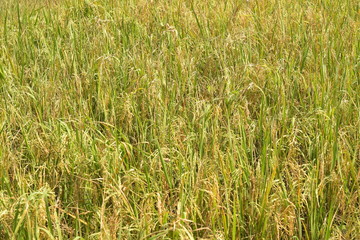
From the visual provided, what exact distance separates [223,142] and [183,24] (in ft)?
4.35

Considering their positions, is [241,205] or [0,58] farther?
[0,58]

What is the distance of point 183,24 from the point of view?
317 cm

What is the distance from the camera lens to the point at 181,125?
2088mm

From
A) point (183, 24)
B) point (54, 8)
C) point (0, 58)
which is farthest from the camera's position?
point (54, 8)

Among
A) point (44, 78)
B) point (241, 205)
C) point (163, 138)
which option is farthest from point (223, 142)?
point (44, 78)

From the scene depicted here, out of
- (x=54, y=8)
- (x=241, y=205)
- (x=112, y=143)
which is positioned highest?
(x=54, y=8)

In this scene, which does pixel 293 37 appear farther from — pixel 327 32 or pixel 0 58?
pixel 0 58

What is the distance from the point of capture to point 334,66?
2559 mm

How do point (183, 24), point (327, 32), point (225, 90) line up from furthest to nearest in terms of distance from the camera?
point (183, 24), point (327, 32), point (225, 90)

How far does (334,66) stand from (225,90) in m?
0.60

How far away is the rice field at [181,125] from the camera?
65.9 inches

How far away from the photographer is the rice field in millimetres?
1673

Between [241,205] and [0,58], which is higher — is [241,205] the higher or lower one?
the lower one

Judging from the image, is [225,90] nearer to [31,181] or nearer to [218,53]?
[218,53]
